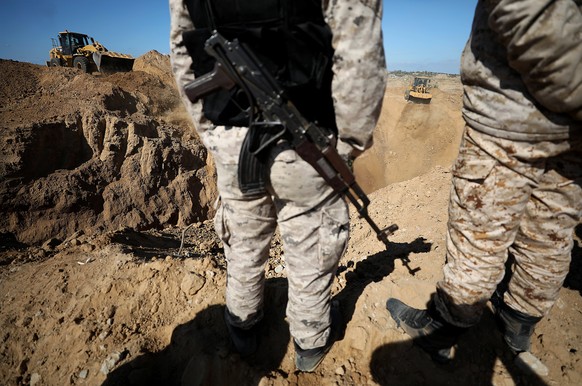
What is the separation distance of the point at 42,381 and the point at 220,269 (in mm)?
1310

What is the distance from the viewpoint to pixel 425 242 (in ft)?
10.4

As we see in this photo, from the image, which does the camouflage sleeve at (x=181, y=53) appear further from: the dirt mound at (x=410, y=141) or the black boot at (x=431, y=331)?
the dirt mound at (x=410, y=141)

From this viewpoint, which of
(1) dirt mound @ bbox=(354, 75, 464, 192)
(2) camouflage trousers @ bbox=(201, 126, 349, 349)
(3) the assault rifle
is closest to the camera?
(3) the assault rifle

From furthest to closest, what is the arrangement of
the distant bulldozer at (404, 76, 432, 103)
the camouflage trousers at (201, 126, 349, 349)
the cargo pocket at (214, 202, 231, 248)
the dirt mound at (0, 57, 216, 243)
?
the distant bulldozer at (404, 76, 432, 103) < the dirt mound at (0, 57, 216, 243) < the cargo pocket at (214, 202, 231, 248) < the camouflage trousers at (201, 126, 349, 349)

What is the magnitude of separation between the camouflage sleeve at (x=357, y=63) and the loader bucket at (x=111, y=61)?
1673cm

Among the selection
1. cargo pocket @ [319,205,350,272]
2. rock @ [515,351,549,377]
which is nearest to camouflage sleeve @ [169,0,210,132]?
cargo pocket @ [319,205,350,272]

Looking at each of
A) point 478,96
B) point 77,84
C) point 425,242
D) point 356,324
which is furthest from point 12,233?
point 478,96

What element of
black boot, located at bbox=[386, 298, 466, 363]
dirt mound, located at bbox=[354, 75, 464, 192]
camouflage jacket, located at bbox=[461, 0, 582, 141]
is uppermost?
camouflage jacket, located at bbox=[461, 0, 582, 141]

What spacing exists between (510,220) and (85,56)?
19.0 m

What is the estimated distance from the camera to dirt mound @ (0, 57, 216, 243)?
5145 millimetres

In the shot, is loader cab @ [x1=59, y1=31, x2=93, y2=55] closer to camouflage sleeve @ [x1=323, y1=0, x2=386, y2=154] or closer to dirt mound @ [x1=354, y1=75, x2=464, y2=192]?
dirt mound @ [x1=354, y1=75, x2=464, y2=192]

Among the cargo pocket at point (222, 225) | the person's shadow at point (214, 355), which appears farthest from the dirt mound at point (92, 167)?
the cargo pocket at point (222, 225)

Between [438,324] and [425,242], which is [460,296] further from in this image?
[425,242]

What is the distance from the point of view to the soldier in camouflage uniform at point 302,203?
125 cm
